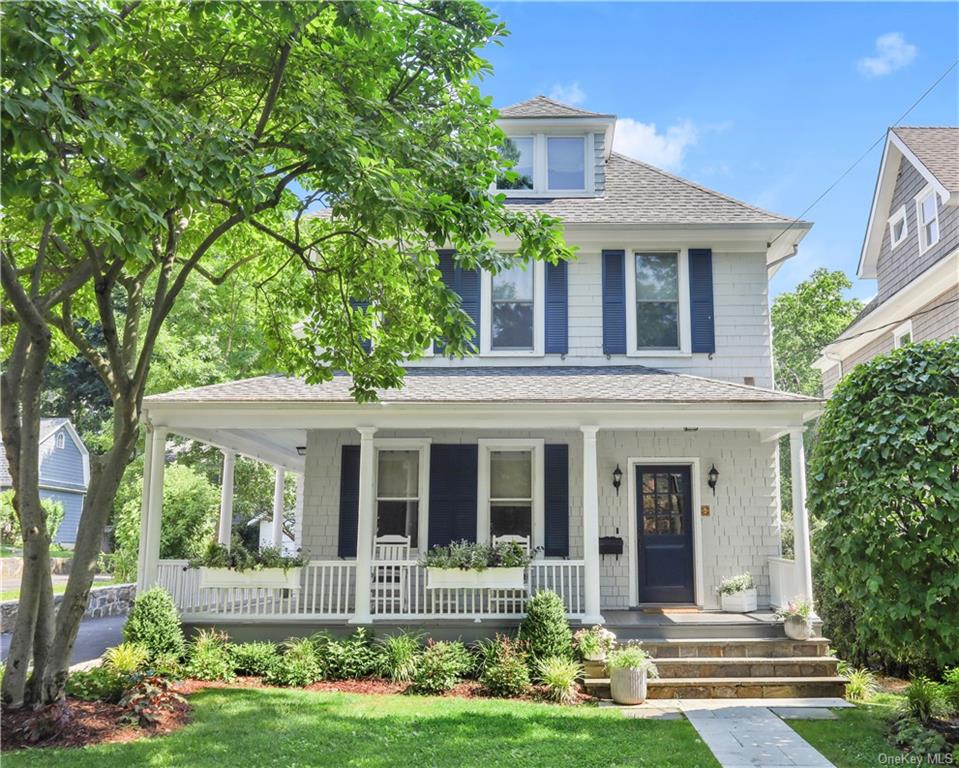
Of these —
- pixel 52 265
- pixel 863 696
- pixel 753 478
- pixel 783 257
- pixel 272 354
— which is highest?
pixel 783 257

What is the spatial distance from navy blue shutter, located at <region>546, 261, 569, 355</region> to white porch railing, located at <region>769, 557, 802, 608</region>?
14.8 feet

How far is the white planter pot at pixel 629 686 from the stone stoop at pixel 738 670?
29 cm

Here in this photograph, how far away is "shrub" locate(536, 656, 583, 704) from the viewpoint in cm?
826

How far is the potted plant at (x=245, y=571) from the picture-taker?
9.84 metres

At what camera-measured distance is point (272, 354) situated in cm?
977

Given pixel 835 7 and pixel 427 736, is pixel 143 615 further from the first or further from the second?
pixel 835 7

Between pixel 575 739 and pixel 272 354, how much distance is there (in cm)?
594

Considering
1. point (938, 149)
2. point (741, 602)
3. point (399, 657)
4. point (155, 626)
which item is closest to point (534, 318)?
point (741, 602)

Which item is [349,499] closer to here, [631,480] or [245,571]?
[245,571]

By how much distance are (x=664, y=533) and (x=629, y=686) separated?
3454mm

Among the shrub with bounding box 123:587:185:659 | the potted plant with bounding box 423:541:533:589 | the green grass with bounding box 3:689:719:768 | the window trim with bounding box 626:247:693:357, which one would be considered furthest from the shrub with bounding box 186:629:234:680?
the window trim with bounding box 626:247:693:357

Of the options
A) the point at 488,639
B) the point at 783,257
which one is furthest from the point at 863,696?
the point at 783,257

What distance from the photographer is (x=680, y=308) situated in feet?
39.6

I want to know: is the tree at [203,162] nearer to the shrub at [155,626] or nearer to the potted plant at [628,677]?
the shrub at [155,626]
